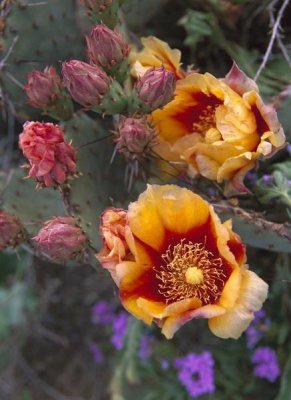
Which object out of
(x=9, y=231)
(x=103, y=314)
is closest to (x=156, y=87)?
(x=9, y=231)

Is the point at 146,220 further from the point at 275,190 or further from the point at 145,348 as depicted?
the point at 145,348

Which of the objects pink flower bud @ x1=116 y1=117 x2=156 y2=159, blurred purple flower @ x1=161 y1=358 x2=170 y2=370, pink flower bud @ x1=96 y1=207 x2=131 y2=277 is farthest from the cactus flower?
blurred purple flower @ x1=161 y1=358 x2=170 y2=370

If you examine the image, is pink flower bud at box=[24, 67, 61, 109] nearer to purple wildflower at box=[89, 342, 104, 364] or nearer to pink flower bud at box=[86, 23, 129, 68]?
pink flower bud at box=[86, 23, 129, 68]

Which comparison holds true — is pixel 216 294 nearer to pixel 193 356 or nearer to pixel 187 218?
pixel 187 218

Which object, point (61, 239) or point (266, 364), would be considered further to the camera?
point (266, 364)

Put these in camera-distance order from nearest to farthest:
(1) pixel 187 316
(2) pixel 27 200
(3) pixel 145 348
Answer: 1. (1) pixel 187 316
2. (2) pixel 27 200
3. (3) pixel 145 348

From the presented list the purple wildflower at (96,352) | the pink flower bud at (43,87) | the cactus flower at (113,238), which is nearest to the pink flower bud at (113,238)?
the cactus flower at (113,238)
